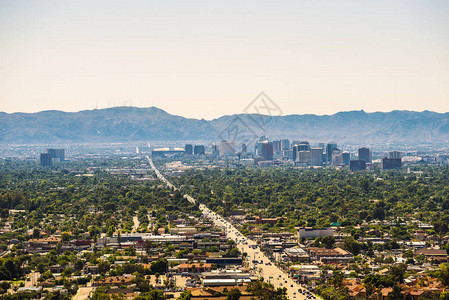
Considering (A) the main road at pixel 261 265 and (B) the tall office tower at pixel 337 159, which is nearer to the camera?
(A) the main road at pixel 261 265

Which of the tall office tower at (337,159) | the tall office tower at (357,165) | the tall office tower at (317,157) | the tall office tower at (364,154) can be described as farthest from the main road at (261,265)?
the tall office tower at (317,157)

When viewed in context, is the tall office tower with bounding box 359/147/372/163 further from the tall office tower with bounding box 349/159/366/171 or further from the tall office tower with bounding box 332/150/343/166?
the tall office tower with bounding box 349/159/366/171

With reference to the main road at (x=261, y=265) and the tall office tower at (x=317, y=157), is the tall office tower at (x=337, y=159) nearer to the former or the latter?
the tall office tower at (x=317, y=157)

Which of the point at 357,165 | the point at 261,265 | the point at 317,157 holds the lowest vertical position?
the point at 261,265

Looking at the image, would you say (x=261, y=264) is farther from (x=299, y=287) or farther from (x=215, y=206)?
(x=215, y=206)

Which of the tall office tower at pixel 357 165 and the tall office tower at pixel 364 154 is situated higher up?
the tall office tower at pixel 364 154

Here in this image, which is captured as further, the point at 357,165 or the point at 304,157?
the point at 304,157

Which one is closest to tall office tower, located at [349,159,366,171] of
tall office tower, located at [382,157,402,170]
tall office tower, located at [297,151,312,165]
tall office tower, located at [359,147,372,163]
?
tall office tower, located at [382,157,402,170]

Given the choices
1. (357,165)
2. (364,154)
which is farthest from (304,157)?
(357,165)

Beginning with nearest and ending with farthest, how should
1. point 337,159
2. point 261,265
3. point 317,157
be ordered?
1. point 261,265
2. point 337,159
3. point 317,157

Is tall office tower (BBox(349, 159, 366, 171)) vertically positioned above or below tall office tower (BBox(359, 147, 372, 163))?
below

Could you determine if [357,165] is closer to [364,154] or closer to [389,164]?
[389,164]
